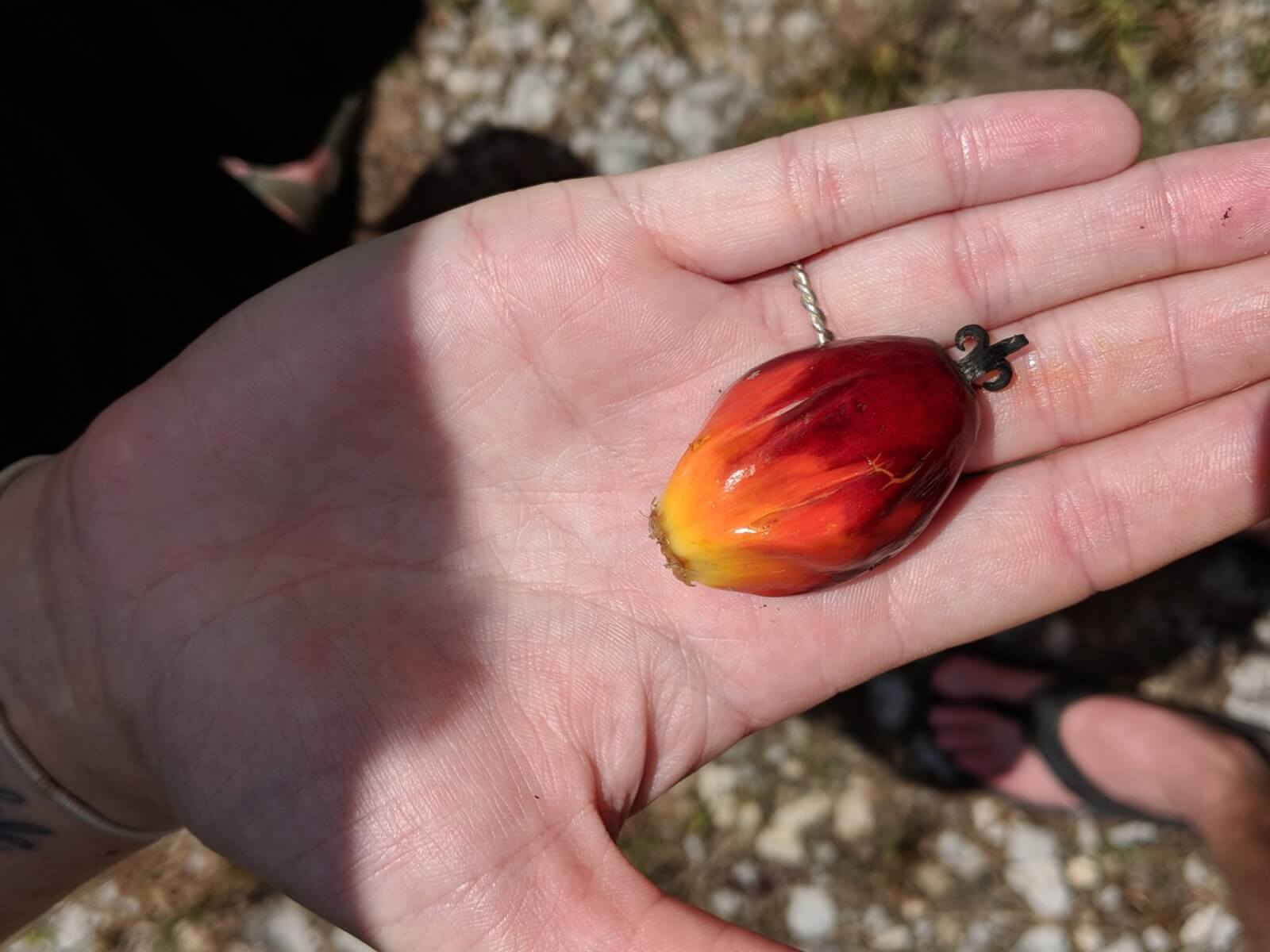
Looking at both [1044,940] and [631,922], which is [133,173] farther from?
[1044,940]

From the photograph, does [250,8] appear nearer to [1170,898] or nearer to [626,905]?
[626,905]

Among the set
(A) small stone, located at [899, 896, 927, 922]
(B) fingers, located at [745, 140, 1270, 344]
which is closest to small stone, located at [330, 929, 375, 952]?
(A) small stone, located at [899, 896, 927, 922]

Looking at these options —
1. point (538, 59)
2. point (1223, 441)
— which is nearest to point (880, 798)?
point (1223, 441)

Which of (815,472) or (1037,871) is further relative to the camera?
(1037,871)

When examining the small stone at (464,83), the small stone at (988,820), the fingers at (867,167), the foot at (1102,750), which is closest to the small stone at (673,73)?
the small stone at (464,83)

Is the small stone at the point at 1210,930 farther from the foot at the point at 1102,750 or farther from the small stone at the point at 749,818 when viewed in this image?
the small stone at the point at 749,818

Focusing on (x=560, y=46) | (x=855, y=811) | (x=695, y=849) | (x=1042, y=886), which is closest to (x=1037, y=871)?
(x=1042, y=886)
